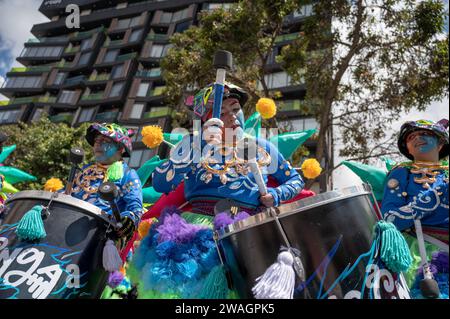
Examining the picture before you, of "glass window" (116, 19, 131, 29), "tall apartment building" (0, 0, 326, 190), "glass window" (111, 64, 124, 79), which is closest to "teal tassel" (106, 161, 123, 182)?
"tall apartment building" (0, 0, 326, 190)

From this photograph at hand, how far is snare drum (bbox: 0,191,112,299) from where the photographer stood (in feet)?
6.88

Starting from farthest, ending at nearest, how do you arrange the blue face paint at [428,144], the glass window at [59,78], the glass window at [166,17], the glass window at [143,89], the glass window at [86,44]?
the glass window at [86,44] → the glass window at [59,78] → the glass window at [166,17] → the glass window at [143,89] → the blue face paint at [428,144]

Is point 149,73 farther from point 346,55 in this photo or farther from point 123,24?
point 346,55

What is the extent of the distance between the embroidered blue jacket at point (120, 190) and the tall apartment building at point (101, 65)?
2439 centimetres

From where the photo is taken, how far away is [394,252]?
5.69 feet

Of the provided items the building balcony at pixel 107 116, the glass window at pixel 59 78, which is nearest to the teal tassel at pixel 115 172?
the building balcony at pixel 107 116

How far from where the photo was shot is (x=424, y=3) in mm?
7336

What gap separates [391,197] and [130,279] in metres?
1.96

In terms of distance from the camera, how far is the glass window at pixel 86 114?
31844mm

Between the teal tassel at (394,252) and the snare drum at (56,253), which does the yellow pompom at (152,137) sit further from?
the teal tassel at (394,252)

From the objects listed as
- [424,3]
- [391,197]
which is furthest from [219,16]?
[391,197]

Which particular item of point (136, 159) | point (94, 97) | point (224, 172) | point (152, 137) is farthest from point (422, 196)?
point (94, 97)

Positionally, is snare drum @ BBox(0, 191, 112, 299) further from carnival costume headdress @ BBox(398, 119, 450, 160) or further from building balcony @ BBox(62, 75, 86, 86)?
building balcony @ BBox(62, 75, 86, 86)

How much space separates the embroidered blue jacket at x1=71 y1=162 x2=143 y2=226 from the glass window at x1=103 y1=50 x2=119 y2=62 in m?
32.7
